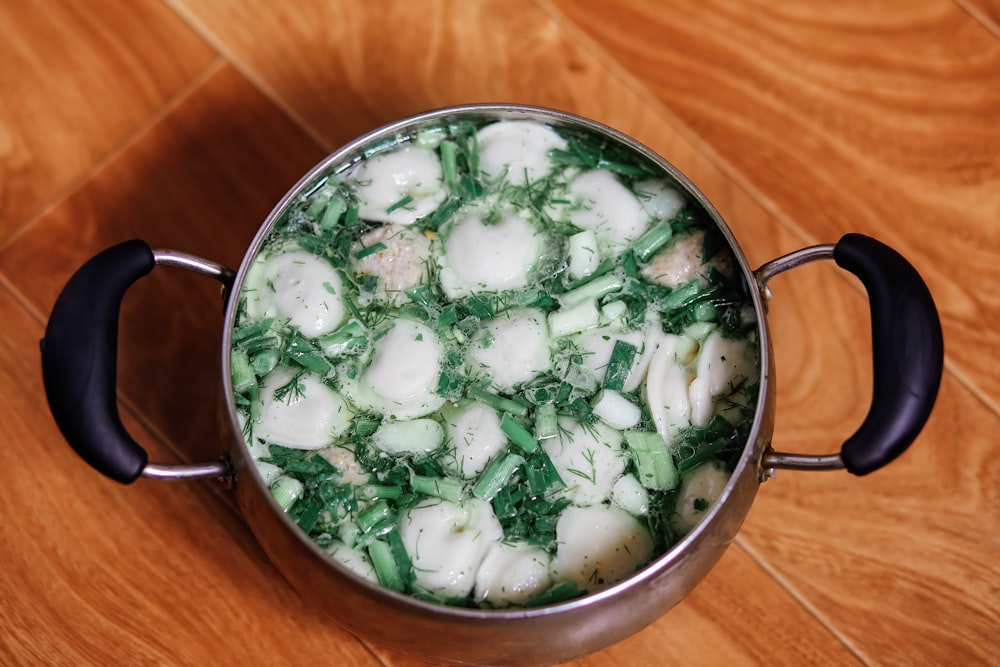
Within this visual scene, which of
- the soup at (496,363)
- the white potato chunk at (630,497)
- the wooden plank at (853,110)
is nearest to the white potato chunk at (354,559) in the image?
the soup at (496,363)

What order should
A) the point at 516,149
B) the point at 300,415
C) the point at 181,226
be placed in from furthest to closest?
the point at 181,226 < the point at 516,149 < the point at 300,415

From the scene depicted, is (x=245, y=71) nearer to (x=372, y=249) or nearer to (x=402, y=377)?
(x=372, y=249)

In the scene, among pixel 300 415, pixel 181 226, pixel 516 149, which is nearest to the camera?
pixel 300 415

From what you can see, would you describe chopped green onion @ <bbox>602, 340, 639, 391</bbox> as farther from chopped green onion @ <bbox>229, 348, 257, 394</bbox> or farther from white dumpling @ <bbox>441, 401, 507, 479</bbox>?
chopped green onion @ <bbox>229, 348, 257, 394</bbox>

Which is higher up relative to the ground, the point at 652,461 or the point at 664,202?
the point at 664,202

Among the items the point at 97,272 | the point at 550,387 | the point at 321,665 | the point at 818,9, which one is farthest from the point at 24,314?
the point at 818,9

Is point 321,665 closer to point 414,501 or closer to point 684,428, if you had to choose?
point 414,501

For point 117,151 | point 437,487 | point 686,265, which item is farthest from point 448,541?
point 117,151

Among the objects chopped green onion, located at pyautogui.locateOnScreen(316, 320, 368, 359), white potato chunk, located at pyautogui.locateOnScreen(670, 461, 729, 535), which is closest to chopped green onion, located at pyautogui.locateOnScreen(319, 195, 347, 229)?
chopped green onion, located at pyautogui.locateOnScreen(316, 320, 368, 359)
